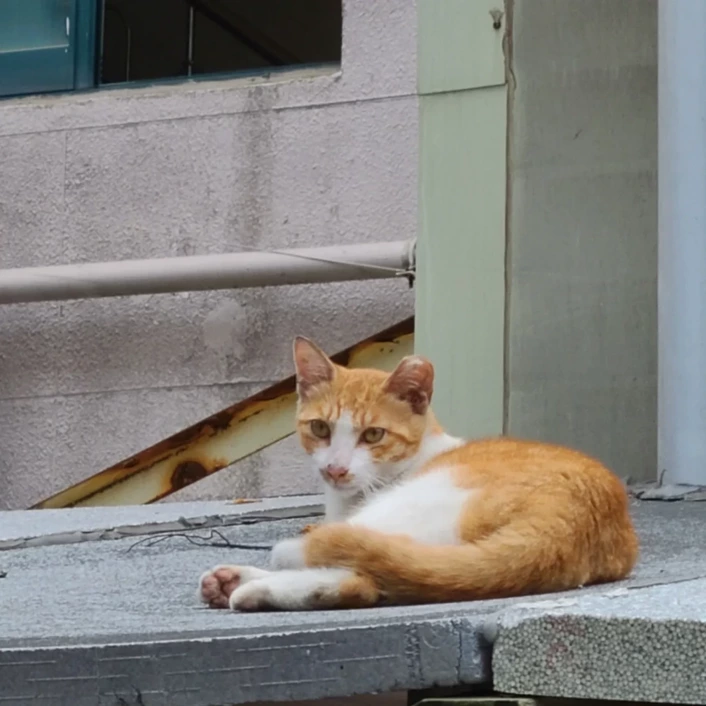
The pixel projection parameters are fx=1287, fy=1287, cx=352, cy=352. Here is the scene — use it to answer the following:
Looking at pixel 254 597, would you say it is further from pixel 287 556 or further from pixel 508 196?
pixel 508 196

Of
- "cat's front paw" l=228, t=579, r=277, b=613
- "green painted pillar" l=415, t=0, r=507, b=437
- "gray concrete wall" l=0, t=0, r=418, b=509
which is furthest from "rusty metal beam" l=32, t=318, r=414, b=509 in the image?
"cat's front paw" l=228, t=579, r=277, b=613

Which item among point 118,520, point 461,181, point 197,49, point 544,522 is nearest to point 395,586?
point 544,522

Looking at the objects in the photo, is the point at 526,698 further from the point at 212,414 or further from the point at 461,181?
the point at 212,414

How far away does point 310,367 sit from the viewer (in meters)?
2.53

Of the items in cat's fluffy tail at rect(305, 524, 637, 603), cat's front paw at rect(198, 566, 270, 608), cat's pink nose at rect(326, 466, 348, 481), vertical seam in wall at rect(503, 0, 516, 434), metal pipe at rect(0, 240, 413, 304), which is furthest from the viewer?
metal pipe at rect(0, 240, 413, 304)

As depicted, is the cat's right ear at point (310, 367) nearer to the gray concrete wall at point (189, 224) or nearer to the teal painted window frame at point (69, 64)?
the gray concrete wall at point (189, 224)

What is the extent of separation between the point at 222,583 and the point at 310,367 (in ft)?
2.58

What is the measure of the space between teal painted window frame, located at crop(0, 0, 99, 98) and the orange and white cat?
3.42m

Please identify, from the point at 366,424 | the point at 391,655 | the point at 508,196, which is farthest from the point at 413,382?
the point at 508,196

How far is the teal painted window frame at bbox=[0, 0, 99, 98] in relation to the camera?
5.30 meters

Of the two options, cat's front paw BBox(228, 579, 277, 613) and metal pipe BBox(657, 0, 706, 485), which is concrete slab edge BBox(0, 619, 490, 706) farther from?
metal pipe BBox(657, 0, 706, 485)

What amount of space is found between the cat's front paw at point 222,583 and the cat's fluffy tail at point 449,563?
21 centimetres

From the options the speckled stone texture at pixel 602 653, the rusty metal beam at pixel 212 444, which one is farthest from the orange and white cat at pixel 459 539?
the rusty metal beam at pixel 212 444

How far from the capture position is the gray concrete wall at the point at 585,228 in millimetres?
3525
